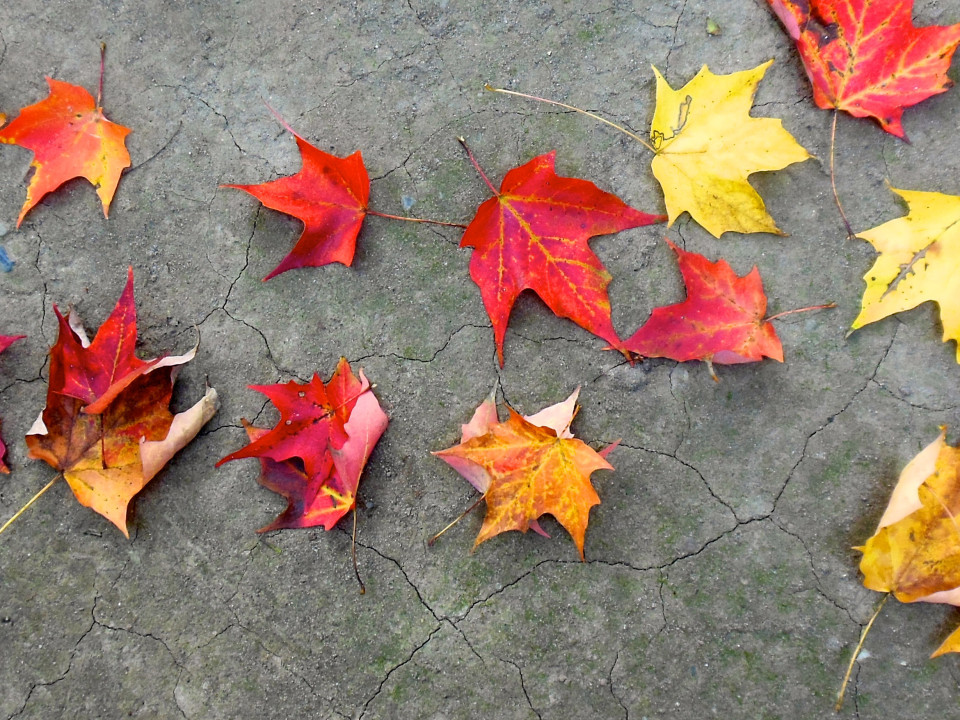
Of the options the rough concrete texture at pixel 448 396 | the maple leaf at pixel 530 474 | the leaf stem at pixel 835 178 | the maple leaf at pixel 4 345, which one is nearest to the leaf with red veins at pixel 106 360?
the rough concrete texture at pixel 448 396

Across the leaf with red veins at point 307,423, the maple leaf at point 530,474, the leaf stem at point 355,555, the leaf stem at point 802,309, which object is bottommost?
the leaf stem at point 355,555

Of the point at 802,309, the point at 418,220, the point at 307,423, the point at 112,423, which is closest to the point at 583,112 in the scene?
the point at 418,220

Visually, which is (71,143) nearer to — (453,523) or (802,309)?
(453,523)

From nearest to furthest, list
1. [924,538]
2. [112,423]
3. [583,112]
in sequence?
1. [924,538]
2. [112,423]
3. [583,112]

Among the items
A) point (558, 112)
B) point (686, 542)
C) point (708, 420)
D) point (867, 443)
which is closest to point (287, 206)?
point (558, 112)

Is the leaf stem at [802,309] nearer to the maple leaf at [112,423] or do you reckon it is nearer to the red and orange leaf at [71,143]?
the maple leaf at [112,423]

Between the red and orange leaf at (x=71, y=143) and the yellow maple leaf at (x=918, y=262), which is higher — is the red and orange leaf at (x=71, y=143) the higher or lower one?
the higher one
